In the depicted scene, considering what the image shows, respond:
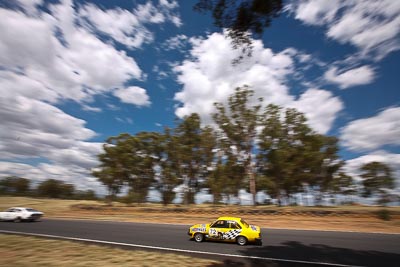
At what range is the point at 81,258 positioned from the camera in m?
8.77

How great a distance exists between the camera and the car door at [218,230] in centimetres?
1328

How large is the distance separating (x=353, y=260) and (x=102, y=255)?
8.89m

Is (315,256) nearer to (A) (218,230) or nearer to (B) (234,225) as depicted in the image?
(B) (234,225)

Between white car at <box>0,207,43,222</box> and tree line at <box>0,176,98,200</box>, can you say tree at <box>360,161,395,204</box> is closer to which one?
white car at <box>0,207,43,222</box>

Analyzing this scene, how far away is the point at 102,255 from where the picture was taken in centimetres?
932

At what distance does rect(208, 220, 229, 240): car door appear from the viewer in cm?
1328

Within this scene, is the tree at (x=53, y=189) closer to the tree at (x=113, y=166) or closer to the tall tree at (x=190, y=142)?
the tree at (x=113, y=166)

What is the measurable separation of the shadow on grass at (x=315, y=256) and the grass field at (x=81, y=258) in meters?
1.47

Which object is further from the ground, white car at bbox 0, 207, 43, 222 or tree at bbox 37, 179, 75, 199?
tree at bbox 37, 179, 75, 199

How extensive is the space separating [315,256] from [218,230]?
15.5ft

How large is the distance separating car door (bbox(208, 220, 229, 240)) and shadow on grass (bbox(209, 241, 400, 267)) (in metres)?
1.53

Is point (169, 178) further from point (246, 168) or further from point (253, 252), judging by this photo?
point (253, 252)

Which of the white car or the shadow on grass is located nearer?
the shadow on grass

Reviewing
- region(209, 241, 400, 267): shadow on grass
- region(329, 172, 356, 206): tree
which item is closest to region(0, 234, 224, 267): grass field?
region(209, 241, 400, 267): shadow on grass
